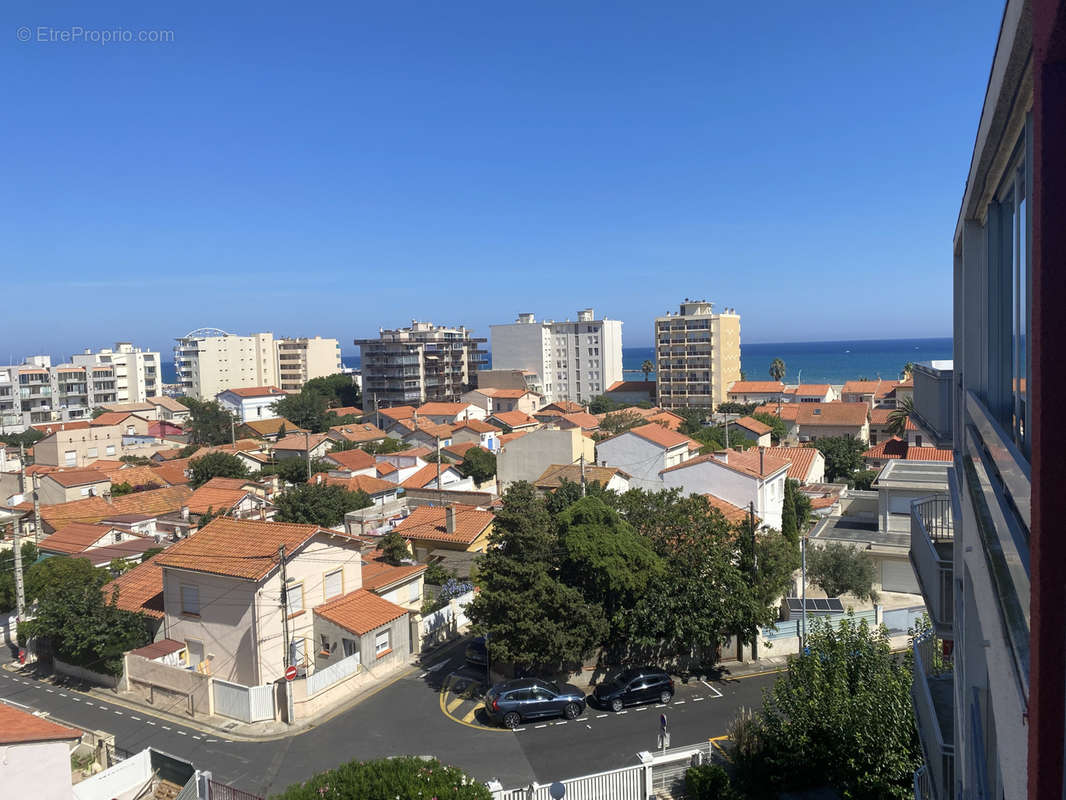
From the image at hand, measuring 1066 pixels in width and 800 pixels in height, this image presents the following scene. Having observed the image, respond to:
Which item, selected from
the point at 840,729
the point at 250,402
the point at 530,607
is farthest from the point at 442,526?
A: the point at 250,402

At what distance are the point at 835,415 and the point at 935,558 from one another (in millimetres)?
68185

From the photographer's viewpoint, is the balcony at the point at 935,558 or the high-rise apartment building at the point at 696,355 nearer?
the balcony at the point at 935,558

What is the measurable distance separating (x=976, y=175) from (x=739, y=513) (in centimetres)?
2842

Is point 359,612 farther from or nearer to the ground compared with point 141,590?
nearer to the ground

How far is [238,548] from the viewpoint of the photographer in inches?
848

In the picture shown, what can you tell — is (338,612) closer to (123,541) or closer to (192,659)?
(192,659)

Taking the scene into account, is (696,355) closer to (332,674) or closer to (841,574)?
(841,574)

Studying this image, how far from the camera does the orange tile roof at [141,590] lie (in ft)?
75.5

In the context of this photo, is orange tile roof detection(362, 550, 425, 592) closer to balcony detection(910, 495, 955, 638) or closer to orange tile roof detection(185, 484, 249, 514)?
orange tile roof detection(185, 484, 249, 514)

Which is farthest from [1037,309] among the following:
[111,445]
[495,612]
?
[111,445]

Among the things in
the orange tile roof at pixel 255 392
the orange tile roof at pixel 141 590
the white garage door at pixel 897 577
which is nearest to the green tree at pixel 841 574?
the white garage door at pixel 897 577

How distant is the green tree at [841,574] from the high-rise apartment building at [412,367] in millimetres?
78527

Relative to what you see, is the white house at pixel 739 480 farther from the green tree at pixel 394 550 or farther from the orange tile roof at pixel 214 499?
the orange tile roof at pixel 214 499

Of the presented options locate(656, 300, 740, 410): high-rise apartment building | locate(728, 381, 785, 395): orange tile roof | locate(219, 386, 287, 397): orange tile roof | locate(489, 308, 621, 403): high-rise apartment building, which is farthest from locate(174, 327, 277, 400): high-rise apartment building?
locate(728, 381, 785, 395): orange tile roof
